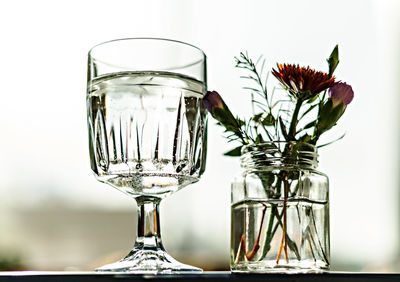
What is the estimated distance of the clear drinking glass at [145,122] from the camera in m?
0.60

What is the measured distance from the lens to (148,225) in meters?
0.60

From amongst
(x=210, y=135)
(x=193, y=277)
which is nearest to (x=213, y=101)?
(x=193, y=277)

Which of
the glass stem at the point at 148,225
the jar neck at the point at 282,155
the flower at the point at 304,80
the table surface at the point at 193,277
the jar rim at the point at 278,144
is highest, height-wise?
the flower at the point at 304,80

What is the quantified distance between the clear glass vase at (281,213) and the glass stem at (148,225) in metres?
0.07

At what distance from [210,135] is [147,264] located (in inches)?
102

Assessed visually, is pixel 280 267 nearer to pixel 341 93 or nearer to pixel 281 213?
pixel 281 213

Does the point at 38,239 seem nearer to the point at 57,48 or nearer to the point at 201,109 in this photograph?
the point at 57,48

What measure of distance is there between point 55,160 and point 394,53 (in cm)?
184

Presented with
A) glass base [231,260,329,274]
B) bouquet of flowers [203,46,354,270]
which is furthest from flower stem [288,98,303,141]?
glass base [231,260,329,274]

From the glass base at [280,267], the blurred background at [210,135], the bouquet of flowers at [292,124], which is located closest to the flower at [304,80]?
the bouquet of flowers at [292,124]

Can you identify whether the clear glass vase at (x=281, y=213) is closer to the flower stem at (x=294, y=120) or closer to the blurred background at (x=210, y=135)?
the flower stem at (x=294, y=120)

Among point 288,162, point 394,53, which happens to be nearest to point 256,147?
point 288,162

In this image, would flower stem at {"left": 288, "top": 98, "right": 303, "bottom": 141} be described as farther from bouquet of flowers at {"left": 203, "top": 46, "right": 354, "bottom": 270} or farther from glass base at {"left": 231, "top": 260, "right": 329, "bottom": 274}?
glass base at {"left": 231, "top": 260, "right": 329, "bottom": 274}

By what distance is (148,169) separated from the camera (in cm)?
60
